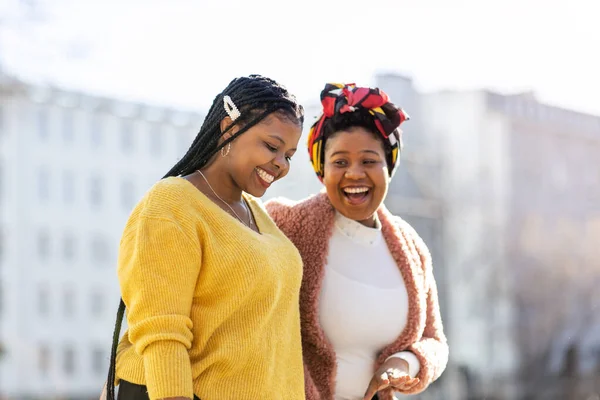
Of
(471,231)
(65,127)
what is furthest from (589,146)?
(65,127)

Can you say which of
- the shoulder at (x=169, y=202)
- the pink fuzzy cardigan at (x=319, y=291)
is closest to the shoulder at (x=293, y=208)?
the pink fuzzy cardigan at (x=319, y=291)

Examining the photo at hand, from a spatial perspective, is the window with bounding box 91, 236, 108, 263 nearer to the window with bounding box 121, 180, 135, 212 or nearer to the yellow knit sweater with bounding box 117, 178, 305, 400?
the window with bounding box 121, 180, 135, 212

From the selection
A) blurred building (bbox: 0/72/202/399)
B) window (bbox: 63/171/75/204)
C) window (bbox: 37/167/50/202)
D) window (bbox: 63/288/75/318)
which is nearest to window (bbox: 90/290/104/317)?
blurred building (bbox: 0/72/202/399)

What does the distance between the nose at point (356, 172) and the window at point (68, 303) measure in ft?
83.7

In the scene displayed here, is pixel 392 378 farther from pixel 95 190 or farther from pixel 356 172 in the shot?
pixel 95 190

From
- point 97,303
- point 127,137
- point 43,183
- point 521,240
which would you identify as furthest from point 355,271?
point 127,137

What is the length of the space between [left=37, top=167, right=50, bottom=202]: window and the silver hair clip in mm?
25931

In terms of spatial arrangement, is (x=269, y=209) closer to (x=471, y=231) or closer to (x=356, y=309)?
→ (x=356, y=309)

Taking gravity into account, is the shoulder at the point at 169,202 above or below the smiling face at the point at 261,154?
below

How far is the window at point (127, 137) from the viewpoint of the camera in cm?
A: 2873

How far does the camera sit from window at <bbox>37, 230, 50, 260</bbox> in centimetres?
2738

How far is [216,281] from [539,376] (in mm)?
26411

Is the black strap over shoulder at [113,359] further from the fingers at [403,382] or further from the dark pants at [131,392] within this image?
the fingers at [403,382]

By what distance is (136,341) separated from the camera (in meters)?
2.10
